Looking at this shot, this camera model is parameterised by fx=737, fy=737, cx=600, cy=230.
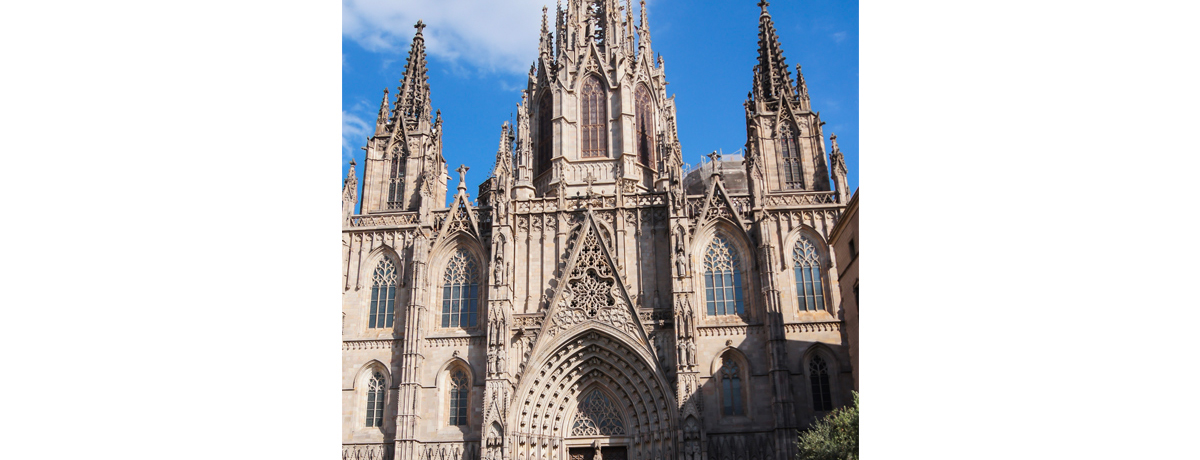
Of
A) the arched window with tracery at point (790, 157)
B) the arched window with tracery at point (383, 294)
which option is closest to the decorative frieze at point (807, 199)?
the arched window with tracery at point (790, 157)

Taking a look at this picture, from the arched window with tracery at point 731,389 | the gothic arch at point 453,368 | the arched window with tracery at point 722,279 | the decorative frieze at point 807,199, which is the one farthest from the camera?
the decorative frieze at point 807,199

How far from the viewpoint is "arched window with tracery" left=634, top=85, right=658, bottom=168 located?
34.4 m

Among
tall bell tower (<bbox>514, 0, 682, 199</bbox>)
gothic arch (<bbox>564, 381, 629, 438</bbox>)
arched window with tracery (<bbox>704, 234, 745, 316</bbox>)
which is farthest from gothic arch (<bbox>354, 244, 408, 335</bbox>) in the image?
arched window with tracery (<bbox>704, 234, 745, 316</bbox>)

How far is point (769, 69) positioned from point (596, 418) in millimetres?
16558

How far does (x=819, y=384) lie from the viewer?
2522 cm

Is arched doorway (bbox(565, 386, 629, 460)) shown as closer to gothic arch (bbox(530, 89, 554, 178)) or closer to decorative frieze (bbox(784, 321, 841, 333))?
decorative frieze (bbox(784, 321, 841, 333))

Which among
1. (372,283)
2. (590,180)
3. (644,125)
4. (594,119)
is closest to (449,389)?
(372,283)

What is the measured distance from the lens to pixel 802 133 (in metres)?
29.8

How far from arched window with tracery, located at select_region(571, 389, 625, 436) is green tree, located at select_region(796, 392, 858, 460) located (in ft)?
26.9

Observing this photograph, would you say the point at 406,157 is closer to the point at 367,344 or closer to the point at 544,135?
the point at 544,135

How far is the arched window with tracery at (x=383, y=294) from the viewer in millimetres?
28125

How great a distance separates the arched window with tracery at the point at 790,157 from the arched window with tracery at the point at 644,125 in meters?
6.37

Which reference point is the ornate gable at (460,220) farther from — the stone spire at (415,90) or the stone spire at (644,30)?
the stone spire at (644,30)
